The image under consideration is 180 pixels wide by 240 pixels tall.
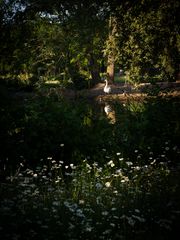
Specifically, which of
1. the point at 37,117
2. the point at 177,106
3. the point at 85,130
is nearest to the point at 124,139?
the point at 85,130

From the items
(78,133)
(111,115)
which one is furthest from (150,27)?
(111,115)

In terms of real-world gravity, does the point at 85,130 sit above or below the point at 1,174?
above

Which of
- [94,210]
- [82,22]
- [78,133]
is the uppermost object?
[82,22]

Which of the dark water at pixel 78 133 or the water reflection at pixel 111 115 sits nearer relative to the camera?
the dark water at pixel 78 133

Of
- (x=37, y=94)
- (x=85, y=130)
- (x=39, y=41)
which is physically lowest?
(x=85, y=130)

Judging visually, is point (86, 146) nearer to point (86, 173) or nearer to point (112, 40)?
point (86, 173)

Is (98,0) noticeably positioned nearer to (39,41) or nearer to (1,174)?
(39,41)

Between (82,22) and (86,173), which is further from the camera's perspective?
(82,22)

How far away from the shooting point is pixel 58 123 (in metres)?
8.48

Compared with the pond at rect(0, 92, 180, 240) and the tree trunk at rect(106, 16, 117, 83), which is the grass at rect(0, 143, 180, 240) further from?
the tree trunk at rect(106, 16, 117, 83)

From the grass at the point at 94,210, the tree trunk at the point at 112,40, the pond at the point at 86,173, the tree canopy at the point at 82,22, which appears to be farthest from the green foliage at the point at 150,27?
the grass at the point at 94,210

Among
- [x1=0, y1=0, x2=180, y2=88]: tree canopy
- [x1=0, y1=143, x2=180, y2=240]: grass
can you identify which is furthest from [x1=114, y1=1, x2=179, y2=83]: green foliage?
[x1=0, y1=143, x2=180, y2=240]: grass

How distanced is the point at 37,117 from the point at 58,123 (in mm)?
506

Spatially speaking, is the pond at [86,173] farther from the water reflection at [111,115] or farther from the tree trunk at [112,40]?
the tree trunk at [112,40]
